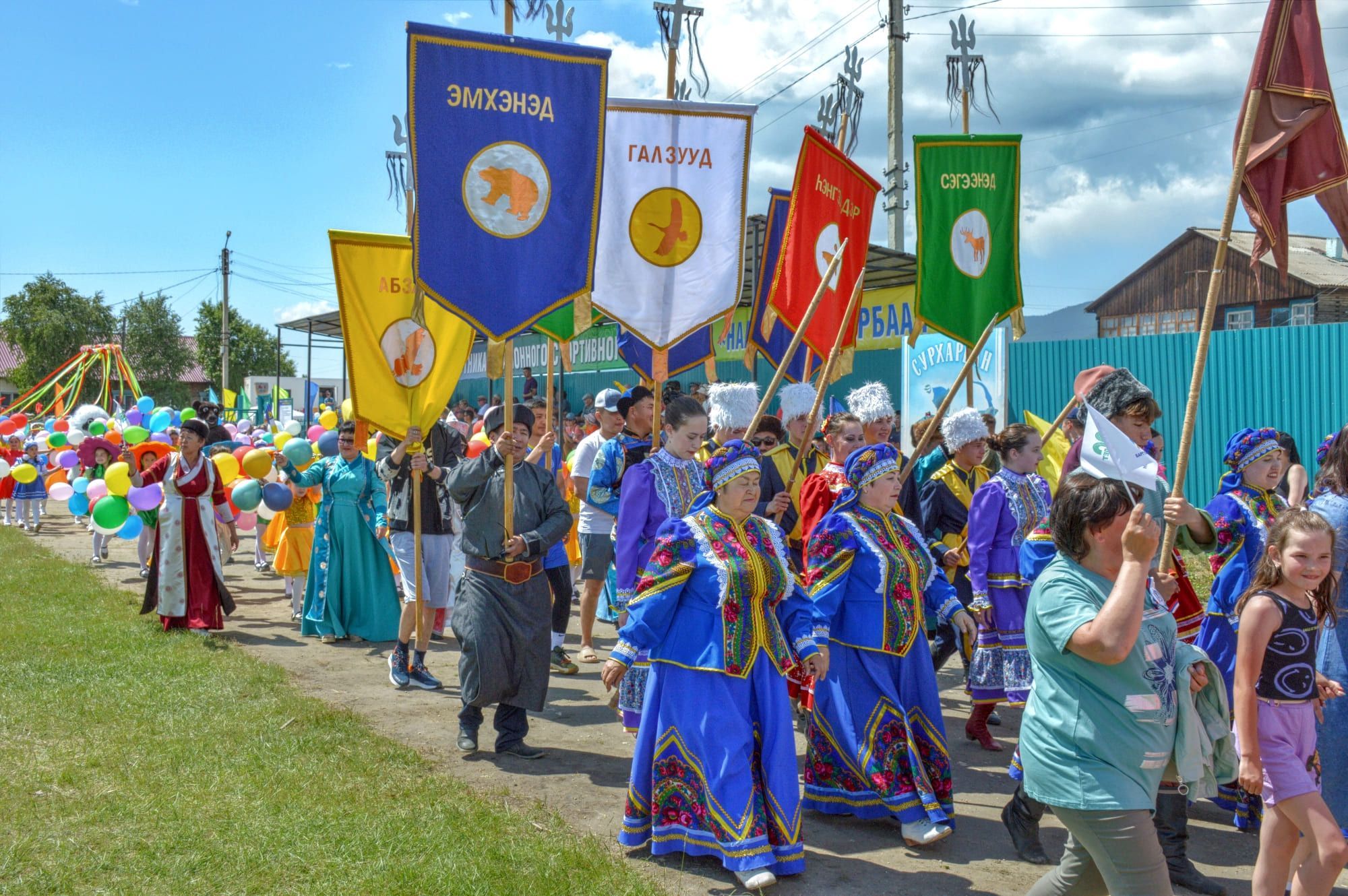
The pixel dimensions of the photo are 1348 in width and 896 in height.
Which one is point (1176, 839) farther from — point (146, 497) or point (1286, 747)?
point (146, 497)

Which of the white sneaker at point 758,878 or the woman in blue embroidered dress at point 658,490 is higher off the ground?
the woman in blue embroidered dress at point 658,490

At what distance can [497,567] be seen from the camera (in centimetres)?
607

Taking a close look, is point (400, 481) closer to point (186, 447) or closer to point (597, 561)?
point (597, 561)

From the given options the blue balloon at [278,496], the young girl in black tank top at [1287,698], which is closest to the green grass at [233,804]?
the young girl in black tank top at [1287,698]

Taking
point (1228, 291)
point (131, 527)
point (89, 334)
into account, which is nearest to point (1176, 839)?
point (131, 527)

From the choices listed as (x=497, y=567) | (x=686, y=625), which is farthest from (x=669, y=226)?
(x=686, y=625)

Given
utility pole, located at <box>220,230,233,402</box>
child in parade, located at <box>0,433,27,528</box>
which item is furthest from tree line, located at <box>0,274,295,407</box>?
child in parade, located at <box>0,433,27,528</box>

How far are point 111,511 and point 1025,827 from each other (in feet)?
33.6

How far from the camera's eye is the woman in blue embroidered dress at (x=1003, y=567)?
588cm

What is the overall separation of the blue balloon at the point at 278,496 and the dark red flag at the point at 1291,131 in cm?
885

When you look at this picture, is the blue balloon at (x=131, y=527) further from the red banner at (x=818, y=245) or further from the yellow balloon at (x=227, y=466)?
the red banner at (x=818, y=245)

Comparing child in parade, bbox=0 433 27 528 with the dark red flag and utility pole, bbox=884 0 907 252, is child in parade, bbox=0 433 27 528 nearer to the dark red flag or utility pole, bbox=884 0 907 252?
utility pole, bbox=884 0 907 252

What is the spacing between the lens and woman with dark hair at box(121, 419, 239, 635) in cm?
918

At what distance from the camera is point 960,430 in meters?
6.94
